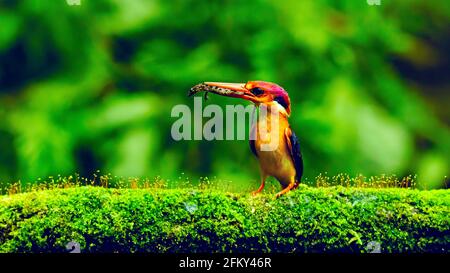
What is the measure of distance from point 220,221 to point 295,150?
588 mm

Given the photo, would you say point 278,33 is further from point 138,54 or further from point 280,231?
point 280,231

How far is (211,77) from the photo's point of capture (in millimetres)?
4715

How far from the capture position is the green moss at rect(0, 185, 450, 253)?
4.26 m

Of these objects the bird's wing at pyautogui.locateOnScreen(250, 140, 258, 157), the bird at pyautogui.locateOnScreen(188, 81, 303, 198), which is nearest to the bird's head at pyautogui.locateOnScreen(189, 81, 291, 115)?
the bird at pyautogui.locateOnScreen(188, 81, 303, 198)

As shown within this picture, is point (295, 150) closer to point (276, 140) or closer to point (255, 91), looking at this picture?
point (276, 140)

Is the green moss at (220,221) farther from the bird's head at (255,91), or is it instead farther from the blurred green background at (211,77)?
the bird's head at (255,91)

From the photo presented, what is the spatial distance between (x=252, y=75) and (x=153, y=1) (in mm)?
741

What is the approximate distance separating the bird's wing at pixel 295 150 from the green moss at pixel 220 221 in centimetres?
12

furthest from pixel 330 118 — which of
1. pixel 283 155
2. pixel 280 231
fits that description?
pixel 280 231

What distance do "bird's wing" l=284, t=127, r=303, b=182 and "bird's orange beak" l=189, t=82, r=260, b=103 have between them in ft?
0.92

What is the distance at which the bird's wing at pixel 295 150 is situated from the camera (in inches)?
175

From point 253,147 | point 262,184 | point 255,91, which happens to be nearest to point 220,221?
point 262,184

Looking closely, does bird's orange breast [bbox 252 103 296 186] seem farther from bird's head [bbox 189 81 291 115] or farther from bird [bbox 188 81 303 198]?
bird's head [bbox 189 81 291 115]

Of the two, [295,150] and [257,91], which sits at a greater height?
[257,91]
